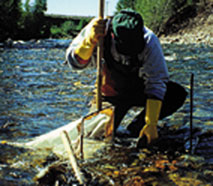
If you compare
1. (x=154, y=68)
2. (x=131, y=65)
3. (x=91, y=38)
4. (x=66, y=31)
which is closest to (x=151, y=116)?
(x=154, y=68)

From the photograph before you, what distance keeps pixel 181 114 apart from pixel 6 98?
3.53m

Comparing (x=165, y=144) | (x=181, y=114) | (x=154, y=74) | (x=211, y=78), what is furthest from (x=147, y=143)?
(x=211, y=78)

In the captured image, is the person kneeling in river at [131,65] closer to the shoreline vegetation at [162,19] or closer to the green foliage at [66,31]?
the shoreline vegetation at [162,19]

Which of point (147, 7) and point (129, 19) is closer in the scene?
point (129, 19)

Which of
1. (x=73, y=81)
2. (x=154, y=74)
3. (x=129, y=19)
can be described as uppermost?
(x=129, y=19)

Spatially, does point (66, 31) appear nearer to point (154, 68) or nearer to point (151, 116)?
point (154, 68)

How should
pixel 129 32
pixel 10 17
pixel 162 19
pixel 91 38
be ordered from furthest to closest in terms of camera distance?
1. pixel 10 17
2. pixel 162 19
3. pixel 91 38
4. pixel 129 32

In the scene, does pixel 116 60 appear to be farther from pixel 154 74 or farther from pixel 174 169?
pixel 174 169

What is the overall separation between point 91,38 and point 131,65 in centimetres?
68

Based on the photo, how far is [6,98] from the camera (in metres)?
5.86

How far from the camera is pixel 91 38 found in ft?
9.96

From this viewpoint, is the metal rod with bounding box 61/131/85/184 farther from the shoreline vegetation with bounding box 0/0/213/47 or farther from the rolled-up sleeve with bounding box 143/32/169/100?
the shoreline vegetation with bounding box 0/0/213/47

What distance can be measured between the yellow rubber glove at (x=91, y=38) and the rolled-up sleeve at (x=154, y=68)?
0.59 m

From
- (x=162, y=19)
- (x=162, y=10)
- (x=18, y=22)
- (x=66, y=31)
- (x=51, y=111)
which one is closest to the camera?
(x=51, y=111)
